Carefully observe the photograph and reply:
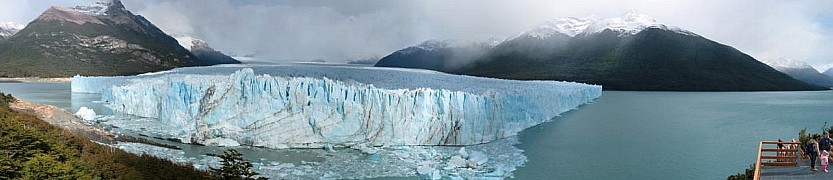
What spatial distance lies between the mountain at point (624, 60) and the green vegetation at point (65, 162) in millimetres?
57209

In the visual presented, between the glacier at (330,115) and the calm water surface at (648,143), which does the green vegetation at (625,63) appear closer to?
the calm water surface at (648,143)

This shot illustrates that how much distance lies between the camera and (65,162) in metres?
7.64

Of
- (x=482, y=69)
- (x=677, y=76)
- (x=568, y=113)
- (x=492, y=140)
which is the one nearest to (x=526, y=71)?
(x=482, y=69)

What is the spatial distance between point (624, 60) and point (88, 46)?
67.0 meters

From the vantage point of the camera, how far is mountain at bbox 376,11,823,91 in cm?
6650

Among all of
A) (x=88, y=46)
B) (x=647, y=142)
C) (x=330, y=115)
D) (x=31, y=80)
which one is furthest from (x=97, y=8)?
(x=647, y=142)

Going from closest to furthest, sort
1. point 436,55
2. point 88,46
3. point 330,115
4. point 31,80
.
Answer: point 330,115 → point 31,80 → point 88,46 → point 436,55

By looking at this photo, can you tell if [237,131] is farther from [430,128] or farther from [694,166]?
[694,166]

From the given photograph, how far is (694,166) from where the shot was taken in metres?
13.3

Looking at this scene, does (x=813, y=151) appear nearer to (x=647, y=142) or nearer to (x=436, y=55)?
(x=647, y=142)

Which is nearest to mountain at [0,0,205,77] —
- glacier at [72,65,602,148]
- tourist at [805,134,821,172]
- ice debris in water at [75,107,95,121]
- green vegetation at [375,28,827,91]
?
green vegetation at [375,28,827,91]

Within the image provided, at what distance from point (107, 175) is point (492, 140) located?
1020 centimetres

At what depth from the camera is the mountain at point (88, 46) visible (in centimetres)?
6044

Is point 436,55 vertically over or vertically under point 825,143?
over
